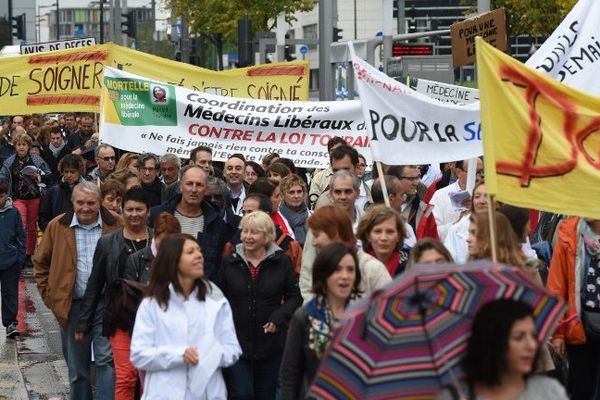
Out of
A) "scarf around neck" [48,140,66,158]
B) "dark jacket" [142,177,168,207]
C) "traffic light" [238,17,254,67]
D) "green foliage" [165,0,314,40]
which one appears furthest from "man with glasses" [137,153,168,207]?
"green foliage" [165,0,314,40]

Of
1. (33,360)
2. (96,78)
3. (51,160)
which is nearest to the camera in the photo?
(33,360)

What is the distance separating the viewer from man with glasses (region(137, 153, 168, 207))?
13.6 meters

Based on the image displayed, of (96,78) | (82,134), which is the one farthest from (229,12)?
(96,78)

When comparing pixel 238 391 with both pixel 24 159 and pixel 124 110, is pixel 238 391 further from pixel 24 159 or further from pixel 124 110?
pixel 24 159

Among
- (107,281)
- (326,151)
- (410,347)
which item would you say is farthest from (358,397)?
(326,151)

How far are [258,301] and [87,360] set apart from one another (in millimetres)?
1631

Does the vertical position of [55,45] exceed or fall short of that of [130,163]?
it exceeds it

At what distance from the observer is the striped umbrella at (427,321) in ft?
17.5

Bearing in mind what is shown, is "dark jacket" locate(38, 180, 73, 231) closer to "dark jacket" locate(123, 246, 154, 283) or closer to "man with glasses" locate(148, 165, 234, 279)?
"man with glasses" locate(148, 165, 234, 279)

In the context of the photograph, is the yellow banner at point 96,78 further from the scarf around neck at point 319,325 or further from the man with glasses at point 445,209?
the scarf around neck at point 319,325

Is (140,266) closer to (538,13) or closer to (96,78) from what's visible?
(96,78)

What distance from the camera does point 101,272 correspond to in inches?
372

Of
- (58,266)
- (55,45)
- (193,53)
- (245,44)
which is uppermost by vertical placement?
(193,53)

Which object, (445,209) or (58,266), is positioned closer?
(58,266)
